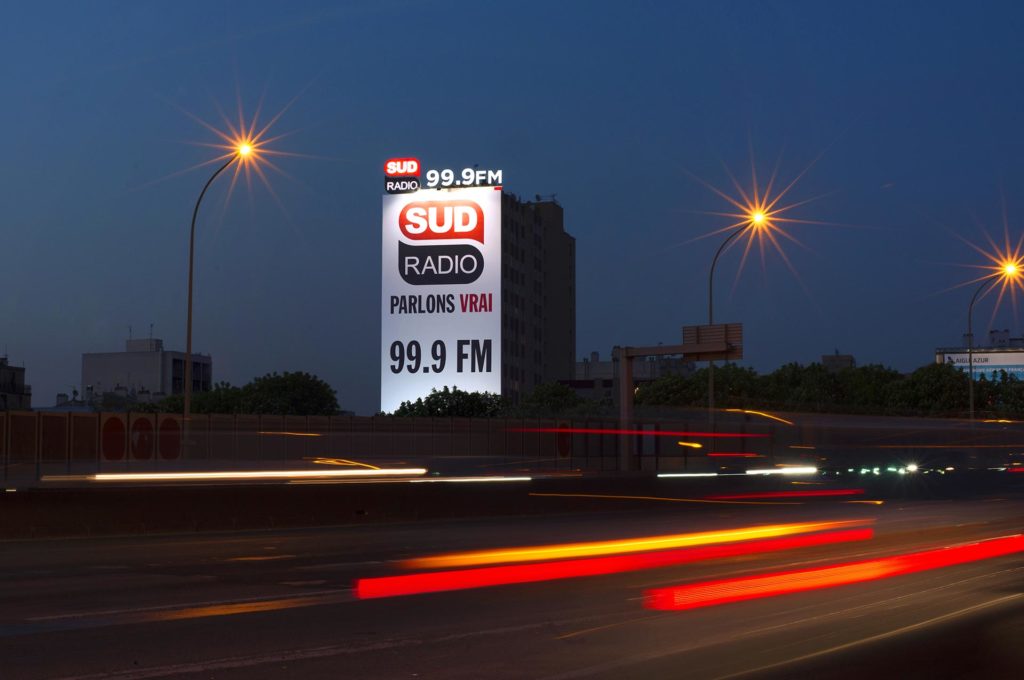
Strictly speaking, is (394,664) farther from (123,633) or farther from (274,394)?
(274,394)

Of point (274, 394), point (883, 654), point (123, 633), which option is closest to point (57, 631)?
point (123, 633)

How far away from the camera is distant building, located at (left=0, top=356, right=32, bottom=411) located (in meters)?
151

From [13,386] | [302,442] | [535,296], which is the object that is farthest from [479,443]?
[13,386]

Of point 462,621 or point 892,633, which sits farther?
point 462,621

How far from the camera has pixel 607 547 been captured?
20688mm

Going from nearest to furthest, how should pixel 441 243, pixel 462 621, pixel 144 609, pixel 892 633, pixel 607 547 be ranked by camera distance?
1. pixel 892 633
2. pixel 462 621
3. pixel 144 609
4. pixel 607 547
5. pixel 441 243

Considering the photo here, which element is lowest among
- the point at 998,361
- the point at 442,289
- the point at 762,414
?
the point at 762,414

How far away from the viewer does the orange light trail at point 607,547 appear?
18.5 meters

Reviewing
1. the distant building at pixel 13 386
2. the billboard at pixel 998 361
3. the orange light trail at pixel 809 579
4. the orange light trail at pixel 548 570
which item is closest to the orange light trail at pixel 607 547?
the orange light trail at pixel 548 570

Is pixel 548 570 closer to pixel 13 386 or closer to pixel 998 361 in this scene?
pixel 13 386

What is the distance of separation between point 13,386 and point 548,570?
5934 inches

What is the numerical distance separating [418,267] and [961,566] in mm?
92394

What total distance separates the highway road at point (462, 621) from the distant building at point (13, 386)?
140162 mm

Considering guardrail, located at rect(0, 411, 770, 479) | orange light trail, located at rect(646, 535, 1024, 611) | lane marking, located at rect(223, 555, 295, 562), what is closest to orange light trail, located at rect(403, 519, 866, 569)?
lane marking, located at rect(223, 555, 295, 562)
